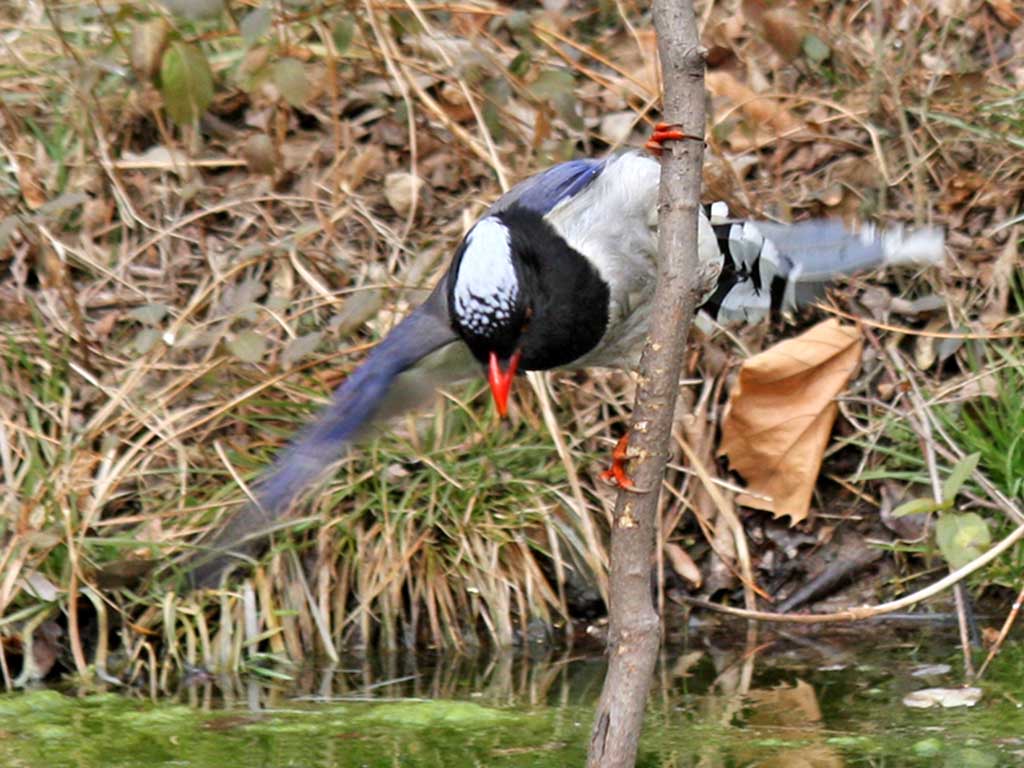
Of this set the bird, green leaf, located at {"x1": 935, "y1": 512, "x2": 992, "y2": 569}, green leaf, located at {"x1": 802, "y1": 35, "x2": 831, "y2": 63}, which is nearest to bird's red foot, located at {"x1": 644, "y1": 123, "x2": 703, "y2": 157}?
the bird

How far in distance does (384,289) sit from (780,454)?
51.1 inches

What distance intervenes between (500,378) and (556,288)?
247mm

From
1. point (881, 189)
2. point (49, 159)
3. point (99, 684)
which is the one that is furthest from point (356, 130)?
point (99, 684)

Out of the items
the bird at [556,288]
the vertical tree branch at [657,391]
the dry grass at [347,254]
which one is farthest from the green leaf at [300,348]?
the vertical tree branch at [657,391]

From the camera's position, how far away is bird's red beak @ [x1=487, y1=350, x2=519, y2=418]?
11.4 feet

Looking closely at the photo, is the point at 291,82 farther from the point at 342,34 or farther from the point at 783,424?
the point at 783,424

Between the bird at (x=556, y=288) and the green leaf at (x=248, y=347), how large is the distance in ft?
1.75

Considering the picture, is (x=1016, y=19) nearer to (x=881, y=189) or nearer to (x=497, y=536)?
(x=881, y=189)

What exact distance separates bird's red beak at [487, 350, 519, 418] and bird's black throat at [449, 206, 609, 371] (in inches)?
0.6

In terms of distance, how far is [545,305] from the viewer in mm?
3553

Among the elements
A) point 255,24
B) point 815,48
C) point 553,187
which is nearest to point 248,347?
point 255,24

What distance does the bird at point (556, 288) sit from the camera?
3520 mm

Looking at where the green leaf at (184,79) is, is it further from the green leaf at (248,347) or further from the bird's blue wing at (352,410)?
the bird's blue wing at (352,410)

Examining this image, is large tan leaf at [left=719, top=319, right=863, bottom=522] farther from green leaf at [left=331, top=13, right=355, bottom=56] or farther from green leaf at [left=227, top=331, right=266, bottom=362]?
green leaf at [left=331, top=13, right=355, bottom=56]
